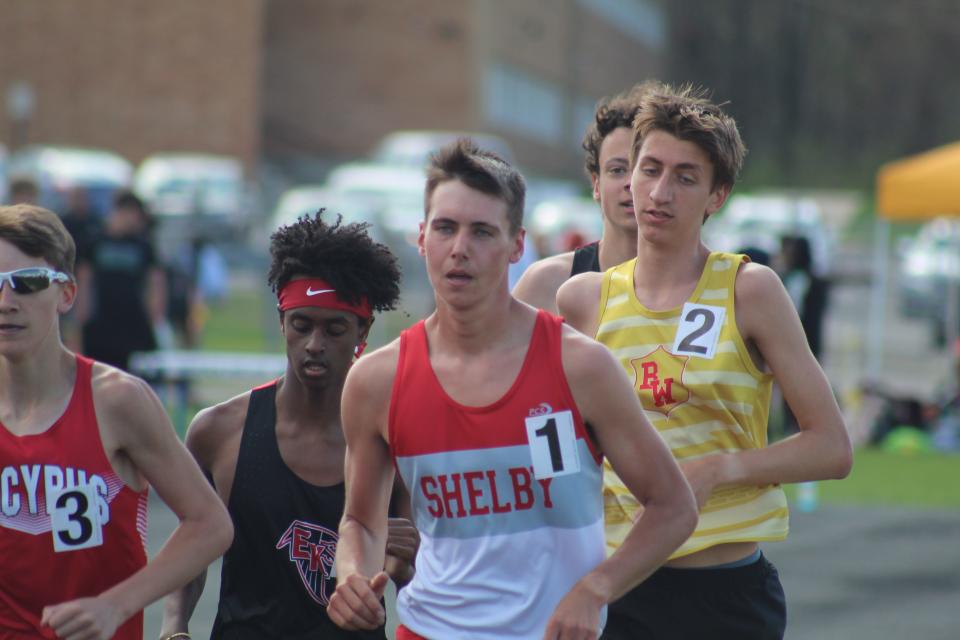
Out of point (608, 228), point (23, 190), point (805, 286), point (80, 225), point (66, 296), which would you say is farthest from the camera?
point (805, 286)

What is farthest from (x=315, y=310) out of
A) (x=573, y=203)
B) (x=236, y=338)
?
(x=573, y=203)

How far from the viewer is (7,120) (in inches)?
1855

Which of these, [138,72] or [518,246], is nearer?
[518,246]

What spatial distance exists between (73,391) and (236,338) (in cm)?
2156

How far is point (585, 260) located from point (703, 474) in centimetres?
125

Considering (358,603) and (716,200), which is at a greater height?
(716,200)

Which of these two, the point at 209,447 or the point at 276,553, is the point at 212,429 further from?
the point at 276,553

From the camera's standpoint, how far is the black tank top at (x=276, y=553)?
4.15 m

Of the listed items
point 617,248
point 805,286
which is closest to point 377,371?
point 617,248

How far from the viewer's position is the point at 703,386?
3973mm

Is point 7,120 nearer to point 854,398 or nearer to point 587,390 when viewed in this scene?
point 854,398

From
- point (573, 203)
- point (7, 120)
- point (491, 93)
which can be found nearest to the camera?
point (573, 203)

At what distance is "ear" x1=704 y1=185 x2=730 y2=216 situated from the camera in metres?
4.15

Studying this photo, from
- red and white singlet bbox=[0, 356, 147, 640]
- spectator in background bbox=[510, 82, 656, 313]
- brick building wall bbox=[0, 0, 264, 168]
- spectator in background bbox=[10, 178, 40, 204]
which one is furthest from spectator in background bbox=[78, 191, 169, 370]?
brick building wall bbox=[0, 0, 264, 168]
